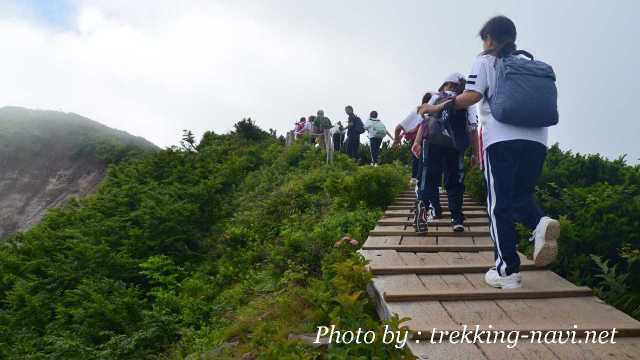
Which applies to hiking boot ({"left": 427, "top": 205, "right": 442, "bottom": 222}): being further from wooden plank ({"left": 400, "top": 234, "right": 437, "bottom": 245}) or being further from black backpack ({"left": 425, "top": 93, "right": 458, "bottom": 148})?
black backpack ({"left": 425, "top": 93, "right": 458, "bottom": 148})

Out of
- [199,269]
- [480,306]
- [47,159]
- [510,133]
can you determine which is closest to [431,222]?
[510,133]

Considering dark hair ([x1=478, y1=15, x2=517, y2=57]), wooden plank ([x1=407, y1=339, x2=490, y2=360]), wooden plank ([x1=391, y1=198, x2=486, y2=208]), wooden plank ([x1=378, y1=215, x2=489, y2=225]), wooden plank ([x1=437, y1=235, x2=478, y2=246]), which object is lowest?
wooden plank ([x1=407, y1=339, x2=490, y2=360])

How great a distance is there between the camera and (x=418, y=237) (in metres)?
5.73

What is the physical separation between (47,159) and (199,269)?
26.6 metres

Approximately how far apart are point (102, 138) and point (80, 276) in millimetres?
25980

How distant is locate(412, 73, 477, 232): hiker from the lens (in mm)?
5859

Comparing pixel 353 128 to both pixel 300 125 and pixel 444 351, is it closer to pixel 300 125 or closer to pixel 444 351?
pixel 300 125

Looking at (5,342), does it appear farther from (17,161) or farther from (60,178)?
(17,161)

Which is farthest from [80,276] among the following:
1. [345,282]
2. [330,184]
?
[345,282]

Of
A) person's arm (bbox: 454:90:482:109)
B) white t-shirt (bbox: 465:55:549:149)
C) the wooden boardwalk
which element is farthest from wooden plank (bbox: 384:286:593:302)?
person's arm (bbox: 454:90:482:109)

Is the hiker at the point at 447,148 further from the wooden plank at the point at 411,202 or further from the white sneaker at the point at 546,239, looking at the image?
the wooden plank at the point at 411,202

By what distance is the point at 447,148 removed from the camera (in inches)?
243

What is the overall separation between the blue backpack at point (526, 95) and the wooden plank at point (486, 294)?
1184 millimetres

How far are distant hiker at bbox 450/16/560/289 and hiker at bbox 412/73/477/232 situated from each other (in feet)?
6.06
